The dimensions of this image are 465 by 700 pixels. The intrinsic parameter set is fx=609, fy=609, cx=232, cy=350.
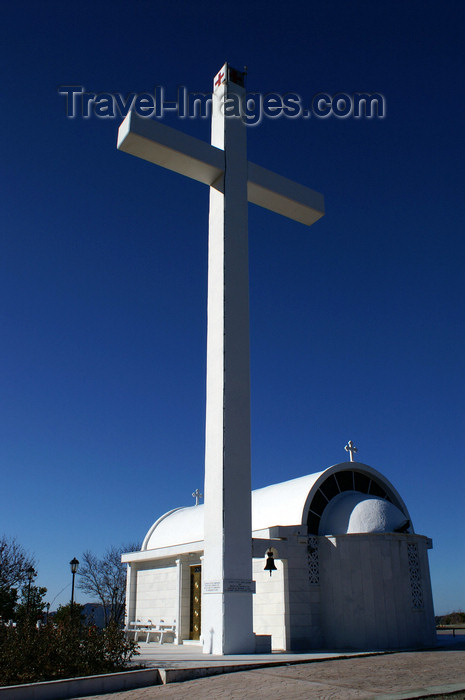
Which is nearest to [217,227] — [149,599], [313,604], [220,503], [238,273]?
[238,273]

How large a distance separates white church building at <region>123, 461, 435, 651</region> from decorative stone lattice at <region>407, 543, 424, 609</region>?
3 cm

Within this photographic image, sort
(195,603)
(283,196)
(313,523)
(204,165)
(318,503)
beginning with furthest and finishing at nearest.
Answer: (195,603), (318,503), (313,523), (283,196), (204,165)

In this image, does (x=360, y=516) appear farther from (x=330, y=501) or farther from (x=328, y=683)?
(x=328, y=683)

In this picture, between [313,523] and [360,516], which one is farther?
[313,523]

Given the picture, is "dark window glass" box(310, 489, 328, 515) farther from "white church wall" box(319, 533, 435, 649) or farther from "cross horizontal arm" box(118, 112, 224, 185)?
"cross horizontal arm" box(118, 112, 224, 185)

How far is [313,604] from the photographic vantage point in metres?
16.1

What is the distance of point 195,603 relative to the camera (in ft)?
60.1

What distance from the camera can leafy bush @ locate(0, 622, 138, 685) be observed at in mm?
9656

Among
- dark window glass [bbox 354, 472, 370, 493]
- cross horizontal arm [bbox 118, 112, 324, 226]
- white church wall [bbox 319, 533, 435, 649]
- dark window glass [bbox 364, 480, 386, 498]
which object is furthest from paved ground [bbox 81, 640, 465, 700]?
cross horizontal arm [bbox 118, 112, 324, 226]

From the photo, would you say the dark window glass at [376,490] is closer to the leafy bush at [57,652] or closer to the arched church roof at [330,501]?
the arched church roof at [330,501]

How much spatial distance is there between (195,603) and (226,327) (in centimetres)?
909

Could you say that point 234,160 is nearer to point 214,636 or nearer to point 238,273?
point 238,273

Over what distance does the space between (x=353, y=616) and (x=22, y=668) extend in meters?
9.18

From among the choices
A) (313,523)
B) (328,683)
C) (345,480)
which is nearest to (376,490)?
(345,480)
